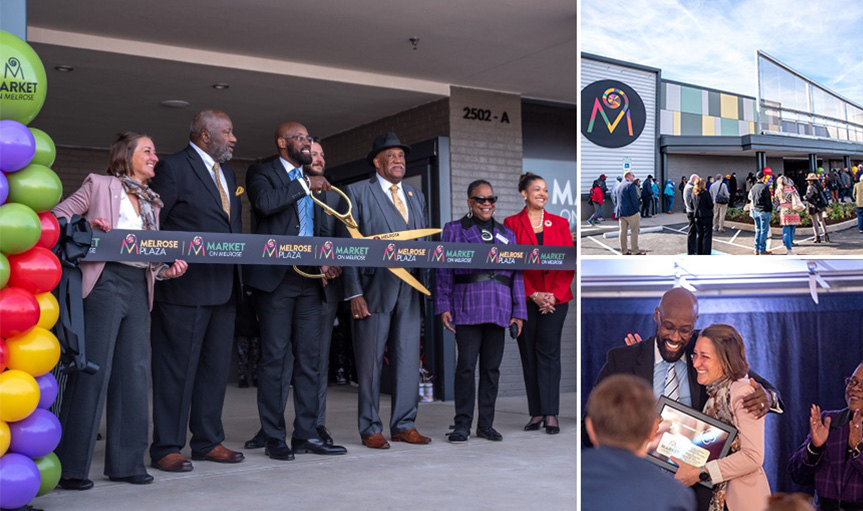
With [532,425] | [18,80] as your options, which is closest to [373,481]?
[532,425]

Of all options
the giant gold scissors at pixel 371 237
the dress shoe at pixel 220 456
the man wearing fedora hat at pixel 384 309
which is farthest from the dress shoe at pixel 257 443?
the giant gold scissors at pixel 371 237

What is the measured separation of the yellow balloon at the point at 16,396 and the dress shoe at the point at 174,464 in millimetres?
1186

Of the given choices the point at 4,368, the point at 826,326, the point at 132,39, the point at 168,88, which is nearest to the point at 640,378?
the point at 826,326

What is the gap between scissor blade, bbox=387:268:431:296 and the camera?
529 cm

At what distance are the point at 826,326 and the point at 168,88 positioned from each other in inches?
246

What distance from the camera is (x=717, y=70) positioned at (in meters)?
2.26

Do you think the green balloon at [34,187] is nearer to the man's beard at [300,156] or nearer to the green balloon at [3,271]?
the green balloon at [3,271]

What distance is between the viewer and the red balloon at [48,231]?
3.67 meters

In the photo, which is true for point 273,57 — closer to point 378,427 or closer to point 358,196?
point 358,196

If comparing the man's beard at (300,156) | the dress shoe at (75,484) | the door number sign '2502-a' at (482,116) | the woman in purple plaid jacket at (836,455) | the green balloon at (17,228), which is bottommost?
the dress shoe at (75,484)

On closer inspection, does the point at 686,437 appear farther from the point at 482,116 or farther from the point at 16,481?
the point at 482,116

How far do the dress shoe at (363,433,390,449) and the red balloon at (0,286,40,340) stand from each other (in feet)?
7.33

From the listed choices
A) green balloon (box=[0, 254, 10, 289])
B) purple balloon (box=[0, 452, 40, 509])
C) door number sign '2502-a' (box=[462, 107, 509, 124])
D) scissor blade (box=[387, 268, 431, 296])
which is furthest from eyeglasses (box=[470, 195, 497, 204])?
purple balloon (box=[0, 452, 40, 509])

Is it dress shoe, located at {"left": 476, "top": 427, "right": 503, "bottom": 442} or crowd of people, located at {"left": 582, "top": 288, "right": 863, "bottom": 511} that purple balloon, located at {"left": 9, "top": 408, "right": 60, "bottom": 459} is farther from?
dress shoe, located at {"left": 476, "top": 427, "right": 503, "bottom": 442}
